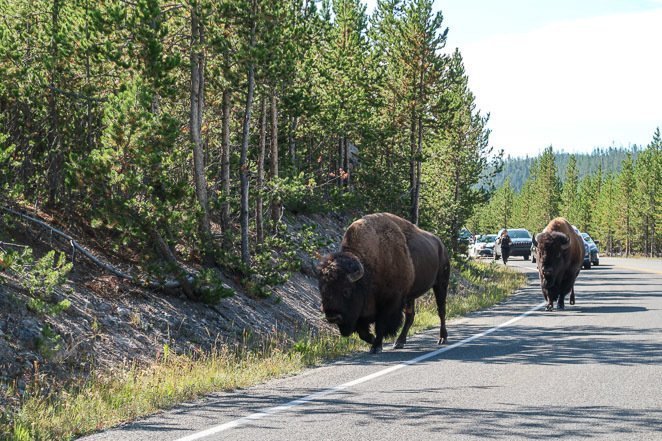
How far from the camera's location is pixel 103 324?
11062 mm

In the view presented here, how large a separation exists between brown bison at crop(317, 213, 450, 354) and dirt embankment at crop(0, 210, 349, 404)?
2105mm

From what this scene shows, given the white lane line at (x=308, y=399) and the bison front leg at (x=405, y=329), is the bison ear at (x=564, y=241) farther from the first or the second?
the bison front leg at (x=405, y=329)

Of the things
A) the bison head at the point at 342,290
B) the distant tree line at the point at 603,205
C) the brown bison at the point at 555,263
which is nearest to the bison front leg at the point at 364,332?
the bison head at the point at 342,290

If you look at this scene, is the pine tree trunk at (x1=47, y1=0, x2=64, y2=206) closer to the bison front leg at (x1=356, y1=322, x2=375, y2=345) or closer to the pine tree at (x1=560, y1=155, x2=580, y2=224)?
the bison front leg at (x1=356, y1=322, x2=375, y2=345)

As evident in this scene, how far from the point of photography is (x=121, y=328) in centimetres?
1129

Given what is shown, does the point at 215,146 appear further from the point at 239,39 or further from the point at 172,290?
the point at 172,290

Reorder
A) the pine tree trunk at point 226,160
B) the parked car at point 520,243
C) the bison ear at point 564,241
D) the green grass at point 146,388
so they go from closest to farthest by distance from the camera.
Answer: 1. the green grass at point 146,388
2. the pine tree trunk at point 226,160
3. the bison ear at point 564,241
4. the parked car at point 520,243

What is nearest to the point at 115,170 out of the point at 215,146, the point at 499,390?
the point at 499,390

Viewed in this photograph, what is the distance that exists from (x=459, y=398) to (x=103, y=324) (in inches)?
203

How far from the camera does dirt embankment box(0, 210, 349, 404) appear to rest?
9.30 m

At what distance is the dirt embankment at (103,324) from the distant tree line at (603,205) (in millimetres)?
80666

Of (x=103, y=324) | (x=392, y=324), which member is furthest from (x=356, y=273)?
(x=103, y=324)

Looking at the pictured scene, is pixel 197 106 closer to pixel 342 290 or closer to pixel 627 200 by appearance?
pixel 342 290

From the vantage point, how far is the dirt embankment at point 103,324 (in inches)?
366
